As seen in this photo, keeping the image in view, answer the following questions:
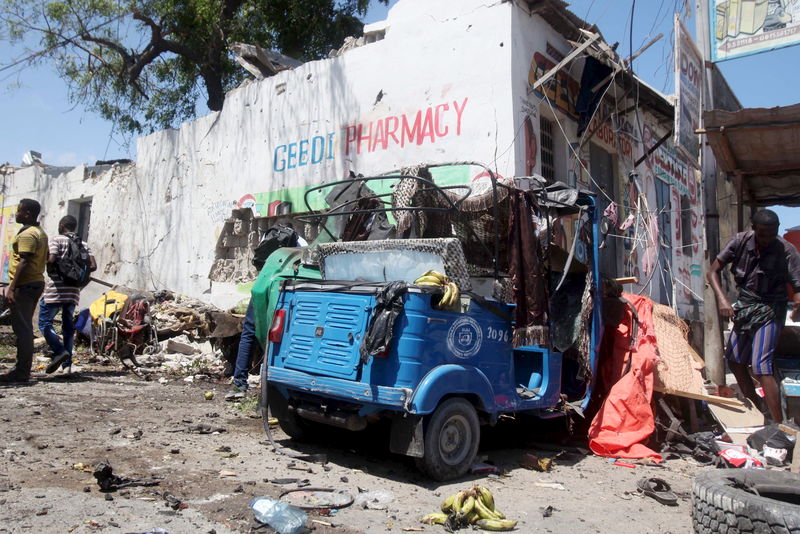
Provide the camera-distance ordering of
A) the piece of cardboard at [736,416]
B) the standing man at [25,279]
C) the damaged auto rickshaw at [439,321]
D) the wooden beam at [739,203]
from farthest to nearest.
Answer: the wooden beam at [739,203] → the standing man at [25,279] → the piece of cardboard at [736,416] → the damaged auto rickshaw at [439,321]

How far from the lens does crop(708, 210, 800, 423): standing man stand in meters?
5.29

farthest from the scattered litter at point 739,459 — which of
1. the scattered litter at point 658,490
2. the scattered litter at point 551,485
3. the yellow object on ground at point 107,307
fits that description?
the yellow object on ground at point 107,307

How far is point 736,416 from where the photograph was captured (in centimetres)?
574

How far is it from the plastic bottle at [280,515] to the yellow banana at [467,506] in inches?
33.1

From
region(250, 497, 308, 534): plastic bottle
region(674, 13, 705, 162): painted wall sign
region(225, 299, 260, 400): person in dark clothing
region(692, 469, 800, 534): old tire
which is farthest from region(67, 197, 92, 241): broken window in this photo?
region(692, 469, 800, 534): old tire

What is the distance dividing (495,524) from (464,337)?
4.37ft

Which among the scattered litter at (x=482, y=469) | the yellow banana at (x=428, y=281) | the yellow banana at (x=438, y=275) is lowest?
the scattered litter at (x=482, y=469)

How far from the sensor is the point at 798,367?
5.56 metres

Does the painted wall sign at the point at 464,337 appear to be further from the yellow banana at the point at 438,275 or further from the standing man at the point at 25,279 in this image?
the standing man at the point at 25,279

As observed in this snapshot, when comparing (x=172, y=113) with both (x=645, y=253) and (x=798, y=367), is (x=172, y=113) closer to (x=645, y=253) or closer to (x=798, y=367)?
(x=645, y=253)

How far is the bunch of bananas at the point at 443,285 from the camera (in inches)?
164

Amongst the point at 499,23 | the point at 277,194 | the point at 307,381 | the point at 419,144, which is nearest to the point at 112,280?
the point at 277,194

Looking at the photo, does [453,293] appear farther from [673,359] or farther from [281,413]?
[673,359]

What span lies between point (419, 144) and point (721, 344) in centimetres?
471
